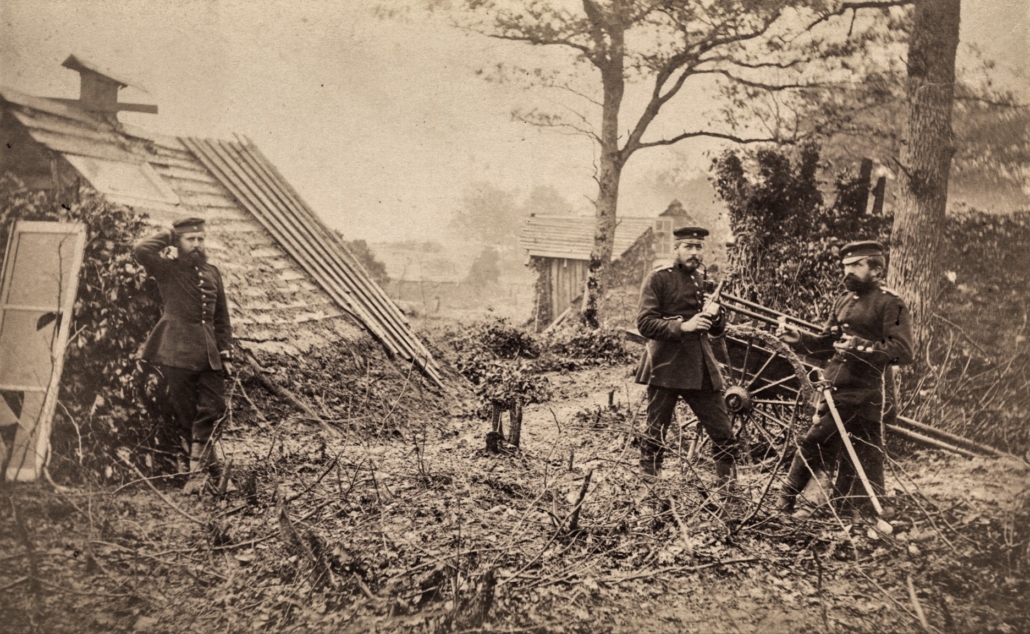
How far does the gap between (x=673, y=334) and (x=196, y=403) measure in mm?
3299

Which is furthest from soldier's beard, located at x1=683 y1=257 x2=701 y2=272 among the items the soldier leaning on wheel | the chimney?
the chimney

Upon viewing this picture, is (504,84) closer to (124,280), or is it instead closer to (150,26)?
(150,26)

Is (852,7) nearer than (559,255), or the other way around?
(852,7)

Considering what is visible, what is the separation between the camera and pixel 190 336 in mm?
3990

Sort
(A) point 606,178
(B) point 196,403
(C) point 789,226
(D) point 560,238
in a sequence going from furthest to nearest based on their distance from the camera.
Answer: (D) point 560,238, (A) point 606,178, (C) point 789,226, (B) point 196,403

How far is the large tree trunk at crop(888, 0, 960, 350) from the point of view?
456cm

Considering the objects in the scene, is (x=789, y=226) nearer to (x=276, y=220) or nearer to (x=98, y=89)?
(x=276, y=220)

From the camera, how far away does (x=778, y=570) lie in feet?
11.0

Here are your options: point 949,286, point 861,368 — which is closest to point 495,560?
point 861,368

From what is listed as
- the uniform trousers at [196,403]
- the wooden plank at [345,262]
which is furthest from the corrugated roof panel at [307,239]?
the uniform trousers at [196,403]

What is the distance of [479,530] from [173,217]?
2994 millimetres

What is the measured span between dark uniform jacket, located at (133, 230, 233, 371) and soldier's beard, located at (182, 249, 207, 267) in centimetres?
2

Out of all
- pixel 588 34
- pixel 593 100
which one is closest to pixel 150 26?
pixel 588 34

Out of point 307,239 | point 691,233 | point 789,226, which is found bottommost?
point 307,239
